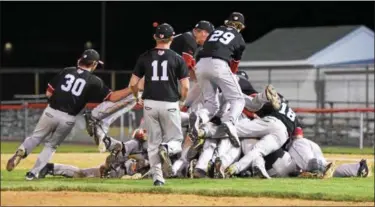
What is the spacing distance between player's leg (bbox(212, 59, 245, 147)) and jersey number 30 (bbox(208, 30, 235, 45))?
1.08 ft

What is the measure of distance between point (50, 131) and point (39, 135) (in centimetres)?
19

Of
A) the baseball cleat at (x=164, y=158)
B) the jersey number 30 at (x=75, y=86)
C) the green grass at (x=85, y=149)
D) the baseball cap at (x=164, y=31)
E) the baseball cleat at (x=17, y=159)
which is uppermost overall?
the baseball cap at (x=164, y=31)

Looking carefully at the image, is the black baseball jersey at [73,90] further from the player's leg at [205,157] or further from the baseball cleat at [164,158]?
the baseball cleat at [164,158]

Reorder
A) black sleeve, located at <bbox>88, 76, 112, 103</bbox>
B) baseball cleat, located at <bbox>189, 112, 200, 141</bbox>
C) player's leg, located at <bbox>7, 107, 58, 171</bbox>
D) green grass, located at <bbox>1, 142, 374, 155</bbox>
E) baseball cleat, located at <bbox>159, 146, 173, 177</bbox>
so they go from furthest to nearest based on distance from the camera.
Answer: green grass, located at <bbox>1, 142, 374, 155</bbox> → black sleeve, located at <bbox>88, 76, 112, 103</bbox> → player's leg, located at <bbox>7, 107, 58, 171</bbox> → baseball cleat, located at <bbox>189, 112, 200, 141</bbox> → baseball cleat, located at <bbox>159, 146, 173, 177</bbox>

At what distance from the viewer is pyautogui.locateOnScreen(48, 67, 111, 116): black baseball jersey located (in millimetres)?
13586

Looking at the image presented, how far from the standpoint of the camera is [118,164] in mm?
14180

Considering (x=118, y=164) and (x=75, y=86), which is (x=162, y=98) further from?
(x=118, y=164)

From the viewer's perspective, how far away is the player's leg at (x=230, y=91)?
1349 cm

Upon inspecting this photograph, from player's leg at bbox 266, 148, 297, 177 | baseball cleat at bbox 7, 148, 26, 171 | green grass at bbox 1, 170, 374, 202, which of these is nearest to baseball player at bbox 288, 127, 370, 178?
player's leg at bbox 266, 148, 297, 177

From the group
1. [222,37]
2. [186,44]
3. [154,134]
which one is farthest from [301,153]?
[154,134]

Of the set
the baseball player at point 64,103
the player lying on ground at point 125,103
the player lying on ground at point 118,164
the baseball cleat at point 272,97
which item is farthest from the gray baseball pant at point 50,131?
the baseball cleat at point 272,97

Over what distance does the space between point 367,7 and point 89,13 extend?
1466 centimetres

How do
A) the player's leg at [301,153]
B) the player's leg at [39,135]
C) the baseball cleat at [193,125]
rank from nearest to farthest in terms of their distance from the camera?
the baseball cleat at [193,125], the player's leg at [39,135], the player's leg at [301,153]

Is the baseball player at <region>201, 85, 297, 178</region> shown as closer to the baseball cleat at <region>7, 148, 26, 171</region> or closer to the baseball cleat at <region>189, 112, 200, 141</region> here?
the baseball cleat at <region>189, 112, 200, 141</region>
